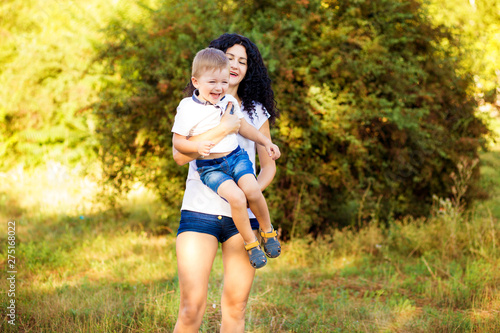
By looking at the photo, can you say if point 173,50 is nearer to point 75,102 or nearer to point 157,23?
point 157,23

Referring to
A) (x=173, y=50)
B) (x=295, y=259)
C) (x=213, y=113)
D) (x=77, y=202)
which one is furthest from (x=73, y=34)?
(x=213, y=113)

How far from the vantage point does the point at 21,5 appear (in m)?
13.0

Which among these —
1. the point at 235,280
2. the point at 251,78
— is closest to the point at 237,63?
the point at 251,78

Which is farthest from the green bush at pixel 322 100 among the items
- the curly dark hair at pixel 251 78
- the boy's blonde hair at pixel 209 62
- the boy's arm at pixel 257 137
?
the boy's blonde hair at pixel 209 62

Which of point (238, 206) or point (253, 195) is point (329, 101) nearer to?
point (253, 195)

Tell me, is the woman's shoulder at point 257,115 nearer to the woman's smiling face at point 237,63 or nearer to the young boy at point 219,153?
the woman's smiling face at point 237,63

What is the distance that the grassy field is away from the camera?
3.97 metres

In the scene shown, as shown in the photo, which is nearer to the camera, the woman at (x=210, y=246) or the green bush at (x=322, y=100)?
the woman at (x=210, y=246)

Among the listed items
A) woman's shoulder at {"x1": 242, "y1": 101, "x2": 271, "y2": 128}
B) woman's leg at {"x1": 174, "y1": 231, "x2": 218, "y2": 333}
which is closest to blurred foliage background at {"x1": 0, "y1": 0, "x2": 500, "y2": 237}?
woman's shoulder at {"x1": 242, "y1": 101, "x2": 271, "y2": 128}

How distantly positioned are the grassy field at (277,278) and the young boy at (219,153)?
1.66 meters

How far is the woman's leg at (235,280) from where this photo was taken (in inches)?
101

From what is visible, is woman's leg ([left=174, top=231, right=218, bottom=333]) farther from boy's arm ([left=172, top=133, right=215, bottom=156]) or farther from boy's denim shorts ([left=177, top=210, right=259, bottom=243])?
boy's arm ([left=172, top=133, right=215, bottom=156])

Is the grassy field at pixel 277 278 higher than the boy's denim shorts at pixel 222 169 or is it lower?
lower

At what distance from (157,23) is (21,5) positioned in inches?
333
